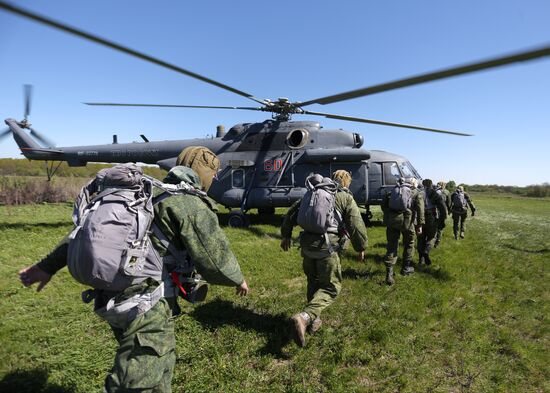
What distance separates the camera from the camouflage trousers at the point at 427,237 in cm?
705

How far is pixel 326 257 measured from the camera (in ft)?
12.6

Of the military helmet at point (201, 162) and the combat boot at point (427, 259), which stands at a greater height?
the military helmet at point (201, 162)

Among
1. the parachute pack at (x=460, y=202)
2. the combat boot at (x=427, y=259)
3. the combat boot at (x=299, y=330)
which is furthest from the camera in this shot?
the parachute pack at (x=460, y=202)

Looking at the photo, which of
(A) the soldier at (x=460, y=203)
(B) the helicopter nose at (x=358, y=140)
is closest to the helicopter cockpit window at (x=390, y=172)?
(B) the helicopter nose at (x=358, y=140)

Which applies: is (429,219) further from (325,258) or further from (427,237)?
(325,258)

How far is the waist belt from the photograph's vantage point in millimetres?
1772

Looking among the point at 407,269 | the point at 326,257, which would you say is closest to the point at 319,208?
the point at 326,257

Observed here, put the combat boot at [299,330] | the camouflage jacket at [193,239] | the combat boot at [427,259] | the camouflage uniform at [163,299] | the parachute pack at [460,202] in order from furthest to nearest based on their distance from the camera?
1. the parachute pack at [460,202]
2. the combat boot at [427,259]
3. the combat boot at [299,330]
4. the camouflage jacket at [193,239]
5. the camouflage uniform at [163,299]

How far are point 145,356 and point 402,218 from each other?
5359mm

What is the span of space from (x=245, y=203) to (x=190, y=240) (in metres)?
8.60

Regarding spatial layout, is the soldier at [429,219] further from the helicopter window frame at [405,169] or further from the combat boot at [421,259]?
the helicopter window frame at [405,169]

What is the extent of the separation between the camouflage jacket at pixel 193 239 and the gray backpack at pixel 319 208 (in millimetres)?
1880

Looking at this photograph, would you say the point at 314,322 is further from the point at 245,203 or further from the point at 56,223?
the point at 56,223

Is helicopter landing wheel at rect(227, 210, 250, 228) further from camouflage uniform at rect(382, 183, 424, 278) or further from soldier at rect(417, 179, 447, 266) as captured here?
soldier at rect(417, 179, 447, 266)
